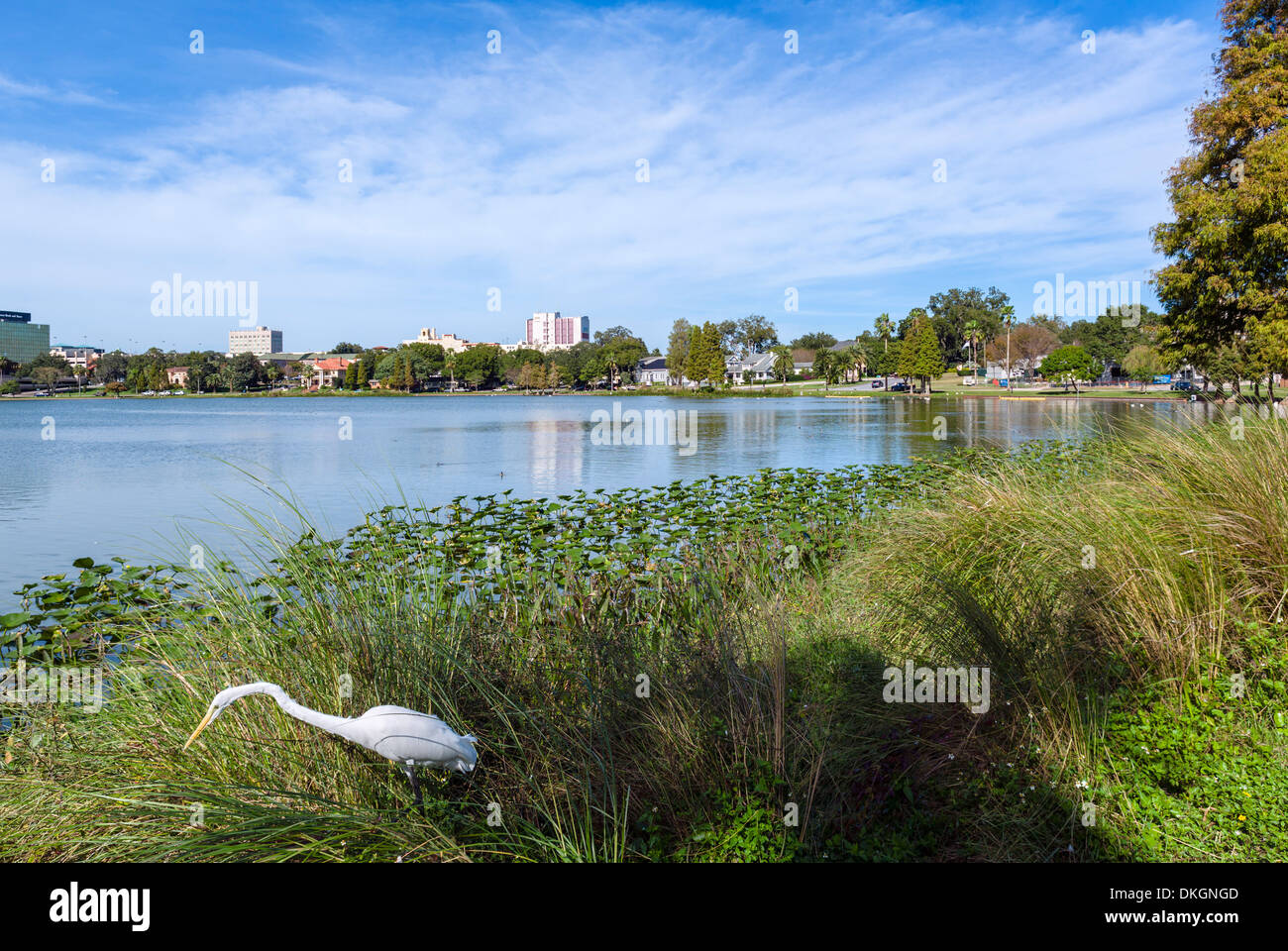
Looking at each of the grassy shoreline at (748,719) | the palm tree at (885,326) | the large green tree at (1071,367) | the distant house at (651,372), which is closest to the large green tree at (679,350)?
the distant house at (651,372)

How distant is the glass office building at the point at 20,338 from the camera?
394 ft

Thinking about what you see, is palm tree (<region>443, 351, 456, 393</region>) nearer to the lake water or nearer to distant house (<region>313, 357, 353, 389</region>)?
distant house (<region>313, 357, 353, 389</region>)

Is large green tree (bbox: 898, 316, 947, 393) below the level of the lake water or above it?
above

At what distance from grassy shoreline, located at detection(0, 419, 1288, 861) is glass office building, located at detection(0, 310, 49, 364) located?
477ft

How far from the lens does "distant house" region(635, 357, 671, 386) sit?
140 m

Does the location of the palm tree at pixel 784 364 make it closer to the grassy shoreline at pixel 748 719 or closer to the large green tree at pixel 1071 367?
the large green tree at pixel 1071 367

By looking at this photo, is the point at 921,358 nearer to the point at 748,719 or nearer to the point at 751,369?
the point at 751,369

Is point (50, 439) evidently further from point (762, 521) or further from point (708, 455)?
point (762, 521)

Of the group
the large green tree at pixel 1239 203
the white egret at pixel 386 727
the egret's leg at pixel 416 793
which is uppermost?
the large green tree at pixel 1239 203

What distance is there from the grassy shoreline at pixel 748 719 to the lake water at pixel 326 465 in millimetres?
1567

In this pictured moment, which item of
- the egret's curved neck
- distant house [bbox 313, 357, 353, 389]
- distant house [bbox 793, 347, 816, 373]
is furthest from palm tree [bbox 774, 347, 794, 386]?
the egret's curved neck

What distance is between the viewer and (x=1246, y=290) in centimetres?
1877

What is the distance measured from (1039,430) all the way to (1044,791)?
81.8 feet
